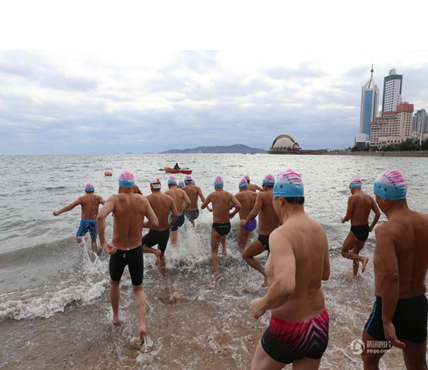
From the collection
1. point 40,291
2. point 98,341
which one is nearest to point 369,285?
point 98,341

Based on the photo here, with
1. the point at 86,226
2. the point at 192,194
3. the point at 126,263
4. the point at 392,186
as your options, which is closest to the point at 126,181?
the point at 126,263

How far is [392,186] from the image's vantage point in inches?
89.4

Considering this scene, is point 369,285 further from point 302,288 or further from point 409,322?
point 302,288

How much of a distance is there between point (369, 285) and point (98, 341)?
533 centimetres

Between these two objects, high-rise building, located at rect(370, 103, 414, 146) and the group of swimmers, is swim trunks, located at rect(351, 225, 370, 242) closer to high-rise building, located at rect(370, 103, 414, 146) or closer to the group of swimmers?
the group of swimmers

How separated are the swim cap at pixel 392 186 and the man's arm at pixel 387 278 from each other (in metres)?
0.31

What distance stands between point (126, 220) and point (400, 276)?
→ 3.33 meters

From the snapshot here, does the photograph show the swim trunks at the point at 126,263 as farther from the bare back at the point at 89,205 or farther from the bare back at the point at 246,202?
the bare back at the point at 89,205

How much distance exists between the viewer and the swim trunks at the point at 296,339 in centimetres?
188

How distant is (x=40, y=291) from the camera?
562 cm

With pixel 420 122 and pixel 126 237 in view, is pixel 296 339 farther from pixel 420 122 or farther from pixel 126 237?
pixel 420 122

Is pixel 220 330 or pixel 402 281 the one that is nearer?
pixel 402 281

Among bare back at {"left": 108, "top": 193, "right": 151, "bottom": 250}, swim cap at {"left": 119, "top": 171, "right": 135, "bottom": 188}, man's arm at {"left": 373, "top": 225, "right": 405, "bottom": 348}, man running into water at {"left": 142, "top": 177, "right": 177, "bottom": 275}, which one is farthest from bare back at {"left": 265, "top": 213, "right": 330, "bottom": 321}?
man running into water at {"left": 142, "top": 177, "right": 177, "bottom": 275}

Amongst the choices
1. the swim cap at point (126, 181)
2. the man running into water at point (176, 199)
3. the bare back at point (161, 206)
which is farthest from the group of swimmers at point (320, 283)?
the man running into water at point (176, 199)
